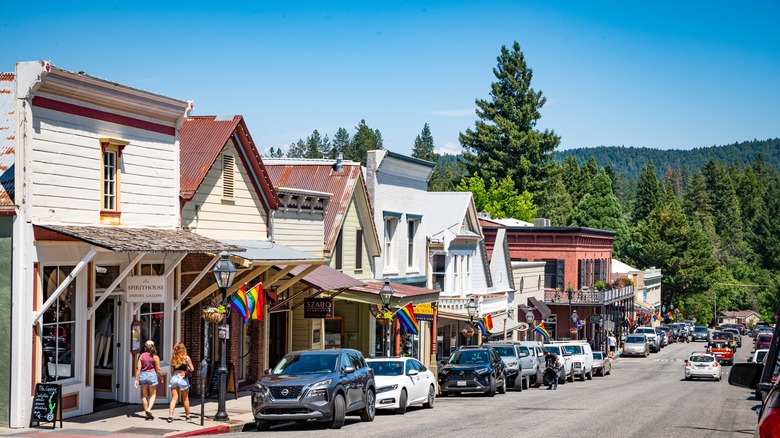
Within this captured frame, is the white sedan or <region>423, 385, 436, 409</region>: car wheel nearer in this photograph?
the white sedan

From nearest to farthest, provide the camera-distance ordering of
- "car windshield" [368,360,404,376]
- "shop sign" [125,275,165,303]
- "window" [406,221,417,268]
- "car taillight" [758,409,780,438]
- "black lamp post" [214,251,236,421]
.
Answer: "car taillight" [758,409,780,438]
"black lamp post" [214,251,236,421]
"shop sign" [125,275,165,303]
"car windshield" [368,360,404,376]
"window" [406,221,417,268]

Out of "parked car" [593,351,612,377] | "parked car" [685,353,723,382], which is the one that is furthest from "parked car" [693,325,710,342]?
"parked car" [685,353,723,382]

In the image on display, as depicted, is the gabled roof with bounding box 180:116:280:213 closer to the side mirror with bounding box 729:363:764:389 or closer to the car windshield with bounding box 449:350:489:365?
the car windshield with bounding box 449:350:489:365

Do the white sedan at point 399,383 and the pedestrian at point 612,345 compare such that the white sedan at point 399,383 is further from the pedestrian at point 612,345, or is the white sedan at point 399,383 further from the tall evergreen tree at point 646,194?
the tall evergreen tree at point 646,194

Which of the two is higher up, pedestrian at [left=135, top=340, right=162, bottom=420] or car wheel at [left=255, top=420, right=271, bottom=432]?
pedestrian at [left=135, top=340, right=162, bottom=420]

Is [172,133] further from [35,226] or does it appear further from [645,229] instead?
[645,229]

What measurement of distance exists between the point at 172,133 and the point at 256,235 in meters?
5.41

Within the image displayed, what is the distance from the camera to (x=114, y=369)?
76.2ft

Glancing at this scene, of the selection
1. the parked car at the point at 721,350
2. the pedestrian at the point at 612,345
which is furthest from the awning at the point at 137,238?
the pedestrian at the point at 612,345

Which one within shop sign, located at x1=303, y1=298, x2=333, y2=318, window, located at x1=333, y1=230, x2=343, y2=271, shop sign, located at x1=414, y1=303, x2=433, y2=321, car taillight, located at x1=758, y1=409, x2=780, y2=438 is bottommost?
shop sign, located at x1=414, y1=303, x2=433, y2=321

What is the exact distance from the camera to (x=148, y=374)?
21156mm

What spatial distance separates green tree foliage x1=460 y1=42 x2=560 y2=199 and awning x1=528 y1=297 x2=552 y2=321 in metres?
40.5

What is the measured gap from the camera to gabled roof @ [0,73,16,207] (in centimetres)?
1933

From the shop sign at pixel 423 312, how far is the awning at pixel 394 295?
2.65 ft
